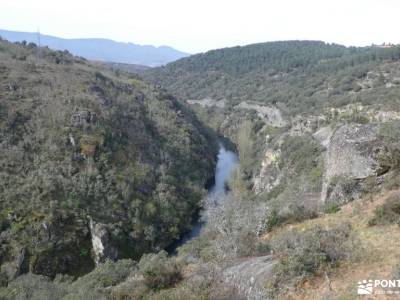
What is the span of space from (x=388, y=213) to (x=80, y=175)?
28819mm

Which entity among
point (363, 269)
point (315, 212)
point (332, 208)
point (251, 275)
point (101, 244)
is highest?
point (363, 269)

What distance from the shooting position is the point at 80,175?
3519cm

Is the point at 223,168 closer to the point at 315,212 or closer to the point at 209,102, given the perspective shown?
the point at 209,102

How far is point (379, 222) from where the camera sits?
11055mm

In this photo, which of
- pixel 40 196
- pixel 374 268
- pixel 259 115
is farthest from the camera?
pixel 259 115

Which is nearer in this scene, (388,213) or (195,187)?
(388,213)

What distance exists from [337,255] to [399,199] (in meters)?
2.96

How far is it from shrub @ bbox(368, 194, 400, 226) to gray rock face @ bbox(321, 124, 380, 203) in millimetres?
4122

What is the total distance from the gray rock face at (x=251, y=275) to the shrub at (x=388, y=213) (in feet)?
10.5

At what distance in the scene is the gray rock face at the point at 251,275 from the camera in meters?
8.90

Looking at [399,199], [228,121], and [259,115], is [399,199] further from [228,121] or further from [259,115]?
[228,121]

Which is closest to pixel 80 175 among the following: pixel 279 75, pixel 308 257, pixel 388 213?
pixel 388 213

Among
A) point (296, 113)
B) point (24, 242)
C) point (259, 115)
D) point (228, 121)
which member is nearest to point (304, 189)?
point (24, 242)

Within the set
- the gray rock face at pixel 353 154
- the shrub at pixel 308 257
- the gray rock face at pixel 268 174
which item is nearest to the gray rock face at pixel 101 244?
the gray rock face at pixel 268 174
